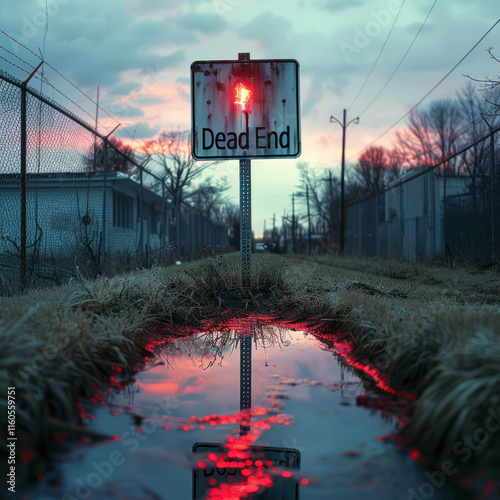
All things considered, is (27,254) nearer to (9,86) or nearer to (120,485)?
(9,86)

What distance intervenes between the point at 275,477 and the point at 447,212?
13.1 metres

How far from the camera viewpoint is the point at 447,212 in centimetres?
1362

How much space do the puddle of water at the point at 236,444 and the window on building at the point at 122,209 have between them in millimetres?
16316

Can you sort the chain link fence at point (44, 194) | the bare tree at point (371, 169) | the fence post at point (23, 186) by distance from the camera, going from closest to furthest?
the chain link fence at point (44, 194)
the fence post at point (23, 186)
the bare tree at point (371, 169)

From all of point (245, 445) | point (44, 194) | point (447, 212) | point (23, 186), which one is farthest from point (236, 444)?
point (447, 212)

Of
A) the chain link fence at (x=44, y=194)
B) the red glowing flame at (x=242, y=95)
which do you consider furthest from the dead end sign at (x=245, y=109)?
the chain link fence at (x=44, y=194)

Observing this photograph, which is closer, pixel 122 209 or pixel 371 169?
pixel 122 209

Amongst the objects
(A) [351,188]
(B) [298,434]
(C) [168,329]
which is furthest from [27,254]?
(A) [351,188]

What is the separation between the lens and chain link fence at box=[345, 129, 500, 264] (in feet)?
35.9

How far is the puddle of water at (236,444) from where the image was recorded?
1740mm

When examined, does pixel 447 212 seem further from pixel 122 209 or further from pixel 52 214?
pixel 122 209

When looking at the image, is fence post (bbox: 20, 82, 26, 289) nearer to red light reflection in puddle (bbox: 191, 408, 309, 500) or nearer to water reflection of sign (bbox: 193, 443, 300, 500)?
red light reflection in puddle (bbox: 191, 408, 309, 500)

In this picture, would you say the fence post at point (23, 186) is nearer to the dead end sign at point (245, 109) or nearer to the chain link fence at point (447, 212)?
the dead end sign at point (245, 109)

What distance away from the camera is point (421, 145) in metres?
48.5
